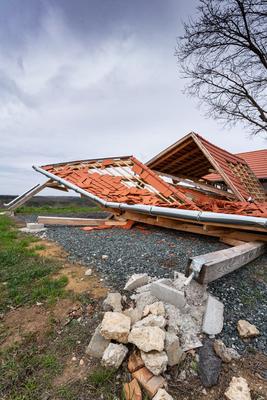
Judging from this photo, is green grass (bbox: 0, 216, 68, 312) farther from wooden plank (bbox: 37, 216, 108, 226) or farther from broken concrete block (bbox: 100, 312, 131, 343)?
wooden plank (bbox: 37, 216, 108, 226)

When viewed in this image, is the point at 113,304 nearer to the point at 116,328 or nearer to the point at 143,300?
the point at 143,300

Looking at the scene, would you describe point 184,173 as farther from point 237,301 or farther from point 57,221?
point 237,301

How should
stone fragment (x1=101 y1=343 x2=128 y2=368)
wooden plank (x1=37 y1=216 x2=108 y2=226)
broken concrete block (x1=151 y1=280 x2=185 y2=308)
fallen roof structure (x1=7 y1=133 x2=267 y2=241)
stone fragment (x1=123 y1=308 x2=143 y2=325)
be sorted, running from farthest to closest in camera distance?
wooden plank (x1=37 y1=216 x2=108 y2=226)
fallen roof structure (x1=7 y1=133 x2=267 y2=241)
broken concrete block (x1=151 y1=280 x2=185 y2=308)
stone fragment (x1=123 y1=308 x2=143 y2=325)
stone fragment (x1=101 y1=343 x2=128 y2=368)

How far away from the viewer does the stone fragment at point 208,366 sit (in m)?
1.70

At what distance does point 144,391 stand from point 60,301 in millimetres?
1433

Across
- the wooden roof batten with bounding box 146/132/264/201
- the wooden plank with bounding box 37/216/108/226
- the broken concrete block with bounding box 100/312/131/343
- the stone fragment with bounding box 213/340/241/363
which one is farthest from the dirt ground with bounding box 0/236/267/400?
the wooden roof batten with bounding box 146/132/264/201

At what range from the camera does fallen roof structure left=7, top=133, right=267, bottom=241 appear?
4.43 m

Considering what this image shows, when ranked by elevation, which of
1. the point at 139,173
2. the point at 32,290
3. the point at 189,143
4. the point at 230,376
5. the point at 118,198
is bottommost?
the point at 230,376

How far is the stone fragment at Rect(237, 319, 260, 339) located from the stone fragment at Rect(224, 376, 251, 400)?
47 centimetres

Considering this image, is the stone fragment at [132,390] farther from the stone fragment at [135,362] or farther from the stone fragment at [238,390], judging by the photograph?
the stone fragment at [238,390]

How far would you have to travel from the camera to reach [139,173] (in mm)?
7633

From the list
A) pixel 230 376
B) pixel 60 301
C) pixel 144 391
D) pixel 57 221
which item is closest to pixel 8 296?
pixel 60 301

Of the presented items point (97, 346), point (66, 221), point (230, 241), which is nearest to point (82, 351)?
point (97, 346)

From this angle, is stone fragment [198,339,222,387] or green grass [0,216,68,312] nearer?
stone fragment [198,339,222,387]
